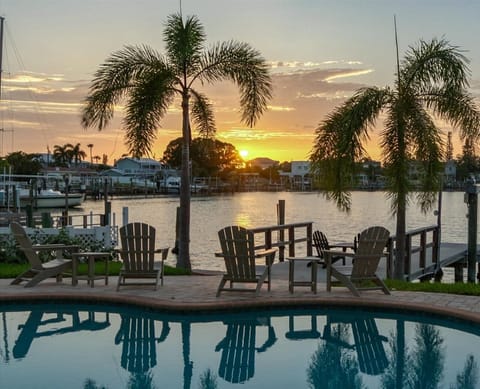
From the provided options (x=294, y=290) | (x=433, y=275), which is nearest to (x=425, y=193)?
(x=294, y=290)

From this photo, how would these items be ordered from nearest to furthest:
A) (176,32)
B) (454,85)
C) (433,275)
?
(454,85) < (176,32) < (433,275)

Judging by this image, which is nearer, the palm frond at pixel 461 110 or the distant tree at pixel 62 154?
the palm frond at pixel 461 110

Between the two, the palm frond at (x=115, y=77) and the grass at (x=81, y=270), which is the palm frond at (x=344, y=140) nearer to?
the grass at (x=81, y=270)

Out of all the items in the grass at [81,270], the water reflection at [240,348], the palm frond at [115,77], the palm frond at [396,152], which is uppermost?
the palm frond at [115,77]

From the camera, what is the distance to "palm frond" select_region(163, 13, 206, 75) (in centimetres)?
1248

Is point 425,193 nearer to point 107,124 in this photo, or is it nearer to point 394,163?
point 394,163

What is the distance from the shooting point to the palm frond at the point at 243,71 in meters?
13.0

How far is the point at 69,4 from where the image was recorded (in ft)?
55.3

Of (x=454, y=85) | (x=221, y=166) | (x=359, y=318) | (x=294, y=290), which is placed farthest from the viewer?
(x=221, y=166)

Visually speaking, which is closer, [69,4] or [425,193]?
[425,193]

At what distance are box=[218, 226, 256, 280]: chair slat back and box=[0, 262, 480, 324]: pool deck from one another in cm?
36

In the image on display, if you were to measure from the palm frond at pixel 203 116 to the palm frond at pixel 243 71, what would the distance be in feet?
2.90

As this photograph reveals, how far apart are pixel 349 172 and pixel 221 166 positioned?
104654 mm

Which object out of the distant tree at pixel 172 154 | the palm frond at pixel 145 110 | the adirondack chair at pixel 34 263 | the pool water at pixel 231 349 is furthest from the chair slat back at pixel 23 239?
the distant tree at pixel 172 154
